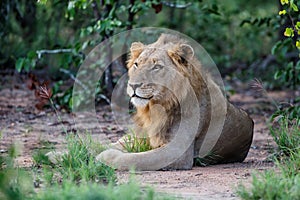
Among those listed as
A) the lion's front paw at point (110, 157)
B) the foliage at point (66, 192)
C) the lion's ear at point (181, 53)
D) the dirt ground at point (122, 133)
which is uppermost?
the lion's ear at point (181, 53)

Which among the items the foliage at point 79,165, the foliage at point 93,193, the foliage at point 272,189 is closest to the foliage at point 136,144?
the foliage at point 79,165

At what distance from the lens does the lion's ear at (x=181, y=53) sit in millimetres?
5363

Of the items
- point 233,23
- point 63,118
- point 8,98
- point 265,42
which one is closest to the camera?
point 63,118

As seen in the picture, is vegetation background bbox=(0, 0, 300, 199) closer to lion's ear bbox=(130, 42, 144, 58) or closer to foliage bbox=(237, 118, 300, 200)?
foliage bbox=(237, 118, 300, 200)

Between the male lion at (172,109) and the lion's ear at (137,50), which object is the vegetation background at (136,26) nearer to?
the male lion at (172,109)

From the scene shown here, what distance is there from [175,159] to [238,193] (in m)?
1.20

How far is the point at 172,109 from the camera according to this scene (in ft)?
17.6

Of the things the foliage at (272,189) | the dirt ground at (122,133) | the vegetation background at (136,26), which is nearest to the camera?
the foliage at (272,189)

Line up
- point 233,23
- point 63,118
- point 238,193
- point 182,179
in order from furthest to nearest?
point 233,23 < point 63,118 < point 182,179 < point 238,193

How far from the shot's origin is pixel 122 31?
27.6 feet

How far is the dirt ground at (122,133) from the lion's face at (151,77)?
0.60 metres

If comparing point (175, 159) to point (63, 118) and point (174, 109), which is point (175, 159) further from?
point (63, 118)

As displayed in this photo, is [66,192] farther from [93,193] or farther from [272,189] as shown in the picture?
[272,189]

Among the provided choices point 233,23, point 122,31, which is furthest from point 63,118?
point 233,23
